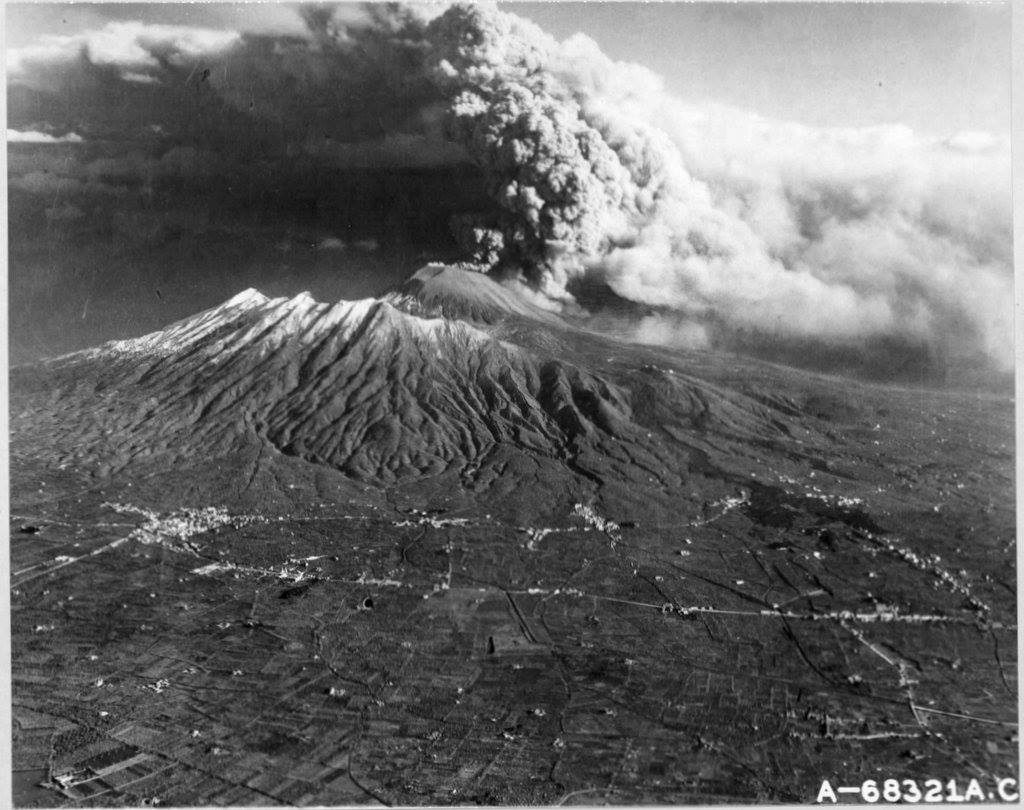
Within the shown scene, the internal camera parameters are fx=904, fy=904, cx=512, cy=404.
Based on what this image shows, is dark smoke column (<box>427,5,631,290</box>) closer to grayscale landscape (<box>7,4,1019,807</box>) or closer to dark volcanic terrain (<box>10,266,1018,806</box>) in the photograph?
grayscale landscape (<box>7,4,1019,807</box>)

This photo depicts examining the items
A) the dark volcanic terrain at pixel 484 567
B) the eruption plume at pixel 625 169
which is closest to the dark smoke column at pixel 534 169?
the eruption plume at pixel 625 169

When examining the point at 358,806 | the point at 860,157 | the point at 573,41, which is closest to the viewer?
the point at 358,806

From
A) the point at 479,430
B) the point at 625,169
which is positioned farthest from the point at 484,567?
the point at 625,169

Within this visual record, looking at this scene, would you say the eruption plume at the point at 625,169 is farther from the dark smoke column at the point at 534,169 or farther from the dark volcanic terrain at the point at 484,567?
the dark volcanic terrain at the point at 484,567

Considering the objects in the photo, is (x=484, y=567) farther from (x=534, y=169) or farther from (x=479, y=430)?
(x=534, y=169)

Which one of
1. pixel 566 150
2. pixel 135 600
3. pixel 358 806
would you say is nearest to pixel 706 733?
pixel 358 806

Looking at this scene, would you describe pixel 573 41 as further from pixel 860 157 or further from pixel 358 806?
pixel 358 806

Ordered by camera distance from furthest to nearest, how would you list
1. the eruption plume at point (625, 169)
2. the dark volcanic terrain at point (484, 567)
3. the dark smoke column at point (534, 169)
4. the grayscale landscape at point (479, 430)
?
the dark smoke column at point (534, 169), the eruption plume at point (625, 169), the grayscale landscape at point (479, 430), the dark volcanic terrain at point (484, 567)
